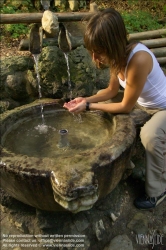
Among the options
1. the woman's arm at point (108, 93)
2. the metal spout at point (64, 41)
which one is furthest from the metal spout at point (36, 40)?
the woman's arm at point (108, 93)

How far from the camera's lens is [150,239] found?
252 cm

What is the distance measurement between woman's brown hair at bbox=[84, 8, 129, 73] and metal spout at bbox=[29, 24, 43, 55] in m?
1.72

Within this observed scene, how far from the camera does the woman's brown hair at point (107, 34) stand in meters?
2.03

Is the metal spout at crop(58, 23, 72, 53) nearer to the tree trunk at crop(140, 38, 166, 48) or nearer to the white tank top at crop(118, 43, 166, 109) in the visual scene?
the tree trunk at crop(140, 38, 166, 48)

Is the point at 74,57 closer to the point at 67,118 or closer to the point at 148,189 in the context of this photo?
the point at 67,118

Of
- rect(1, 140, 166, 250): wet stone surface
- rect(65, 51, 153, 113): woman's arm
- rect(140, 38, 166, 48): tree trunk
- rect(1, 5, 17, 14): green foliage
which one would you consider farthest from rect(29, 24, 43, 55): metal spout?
rect(1, 140, 166, 250): wet stone surface

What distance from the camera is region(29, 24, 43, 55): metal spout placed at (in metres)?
3.72

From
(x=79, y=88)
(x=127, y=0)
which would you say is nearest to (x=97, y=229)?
(x=79, y=88)

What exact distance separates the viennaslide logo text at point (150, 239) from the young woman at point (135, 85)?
0.84ft

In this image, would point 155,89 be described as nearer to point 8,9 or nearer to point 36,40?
point 36,40

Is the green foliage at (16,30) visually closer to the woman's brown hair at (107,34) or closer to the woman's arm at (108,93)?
the woman's arm at (108,93)

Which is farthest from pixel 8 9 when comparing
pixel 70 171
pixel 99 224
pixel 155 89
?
pixel 70 171

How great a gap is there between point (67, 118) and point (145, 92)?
911 mm

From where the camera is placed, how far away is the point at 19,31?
504cm
